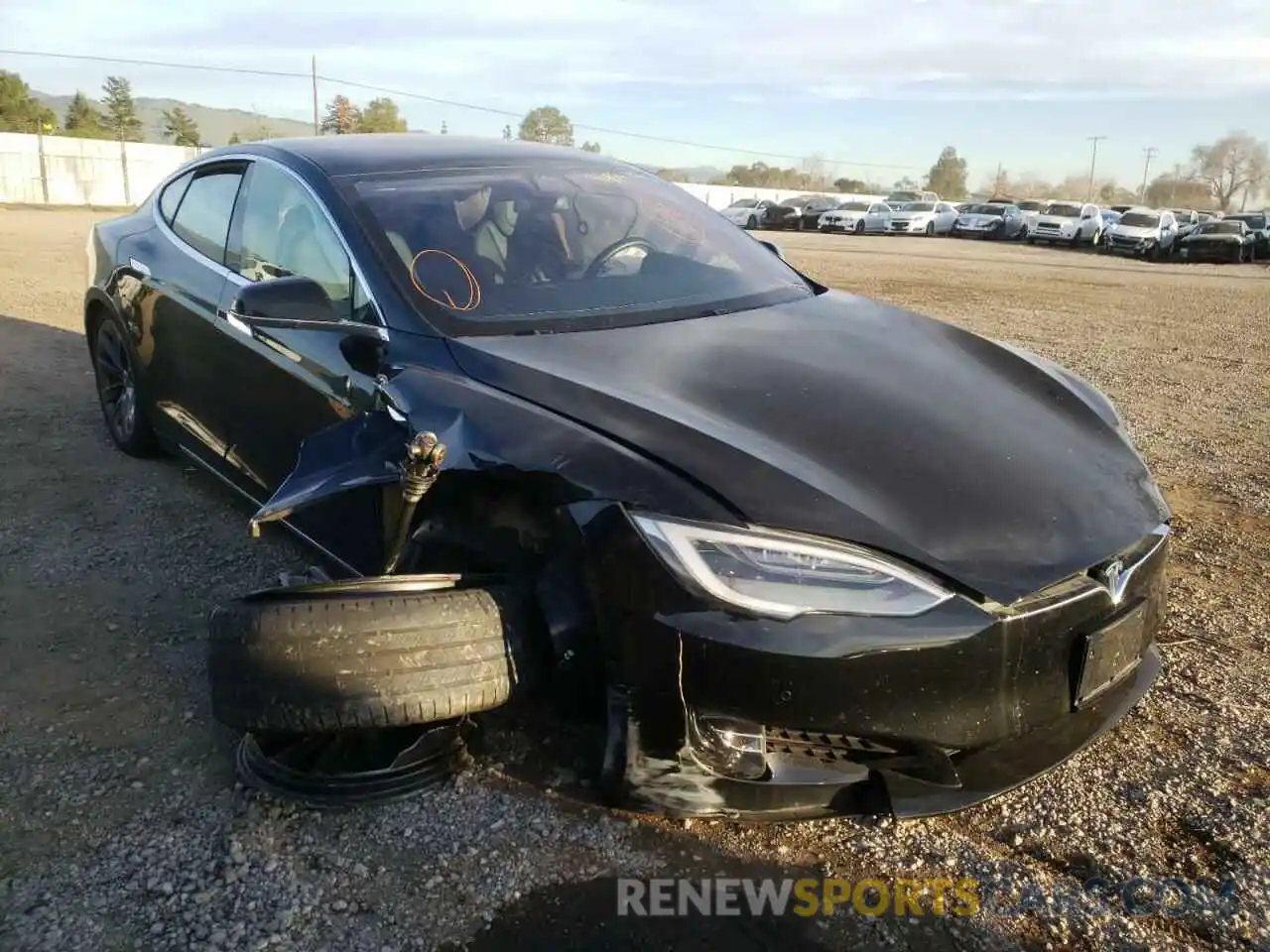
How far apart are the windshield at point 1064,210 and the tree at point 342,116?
135ft

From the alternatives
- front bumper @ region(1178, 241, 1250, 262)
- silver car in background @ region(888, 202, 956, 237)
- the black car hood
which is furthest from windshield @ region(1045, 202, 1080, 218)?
the black car hood

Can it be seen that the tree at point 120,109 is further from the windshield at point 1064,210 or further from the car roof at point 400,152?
the car roof at point 400,152

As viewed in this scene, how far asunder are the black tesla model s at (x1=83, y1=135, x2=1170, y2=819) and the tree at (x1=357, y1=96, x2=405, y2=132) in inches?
2433

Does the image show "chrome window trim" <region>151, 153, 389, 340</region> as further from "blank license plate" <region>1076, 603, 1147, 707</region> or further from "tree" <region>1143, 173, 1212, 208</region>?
"tree" <region>1143, 173, 1212, 208</region>

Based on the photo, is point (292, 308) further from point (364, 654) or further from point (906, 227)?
point (906, 227)

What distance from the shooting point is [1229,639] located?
133 inches

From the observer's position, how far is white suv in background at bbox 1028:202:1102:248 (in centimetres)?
3359

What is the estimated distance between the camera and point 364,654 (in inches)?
87.7

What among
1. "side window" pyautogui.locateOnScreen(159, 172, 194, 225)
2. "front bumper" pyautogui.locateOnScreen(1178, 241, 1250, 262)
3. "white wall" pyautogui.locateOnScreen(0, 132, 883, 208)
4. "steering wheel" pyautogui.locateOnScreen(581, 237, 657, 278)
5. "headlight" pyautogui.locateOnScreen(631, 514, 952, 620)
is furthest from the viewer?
"white wall" pyautogui.locateOnScreen(0, 132, 883, 208)

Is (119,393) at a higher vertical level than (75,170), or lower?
lower

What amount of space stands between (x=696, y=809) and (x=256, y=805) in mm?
1084

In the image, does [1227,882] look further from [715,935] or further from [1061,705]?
[715,935]

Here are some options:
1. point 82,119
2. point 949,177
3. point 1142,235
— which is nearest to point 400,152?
point 1142,235

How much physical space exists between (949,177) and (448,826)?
371 ft
